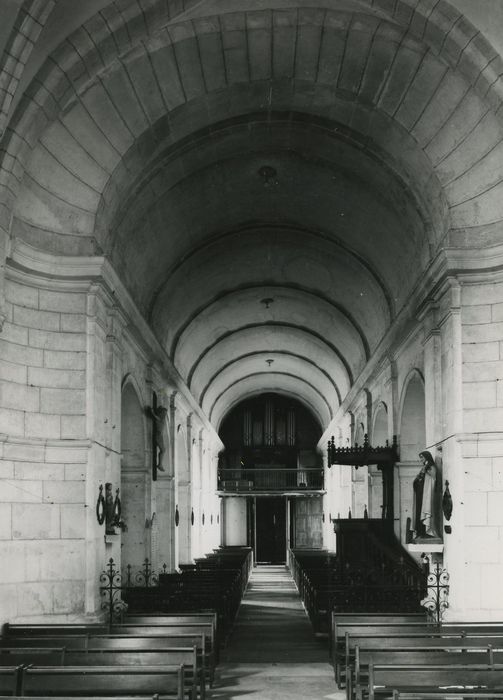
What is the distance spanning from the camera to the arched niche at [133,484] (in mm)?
18656

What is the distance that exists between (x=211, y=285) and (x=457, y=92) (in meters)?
10.9

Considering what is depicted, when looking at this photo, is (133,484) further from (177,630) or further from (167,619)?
(177,630)

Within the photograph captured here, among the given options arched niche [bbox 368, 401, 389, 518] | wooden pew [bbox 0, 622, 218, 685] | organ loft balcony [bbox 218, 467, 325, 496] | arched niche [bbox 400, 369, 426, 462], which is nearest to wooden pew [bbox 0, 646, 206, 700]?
wooden pew [bbox 0, 622, 218, 685]

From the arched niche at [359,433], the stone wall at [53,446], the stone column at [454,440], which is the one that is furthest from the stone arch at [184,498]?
the stone column at [454,440]

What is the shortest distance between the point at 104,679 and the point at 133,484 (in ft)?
35.4

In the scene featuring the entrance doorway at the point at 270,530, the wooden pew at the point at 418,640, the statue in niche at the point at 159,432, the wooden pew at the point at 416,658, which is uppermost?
the statue in niche at the point at 159,432

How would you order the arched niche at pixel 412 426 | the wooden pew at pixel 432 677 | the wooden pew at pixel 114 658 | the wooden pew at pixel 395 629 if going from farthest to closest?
1. the arched niche at pixel 412 426
2. the wooden pew at pixel 395 629
3. the wooden pew at pixel 114 658
4. the wooden pew at pixel 432 677

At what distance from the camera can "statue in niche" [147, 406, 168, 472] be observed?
66.0 ft

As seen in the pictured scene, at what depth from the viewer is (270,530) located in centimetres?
4428

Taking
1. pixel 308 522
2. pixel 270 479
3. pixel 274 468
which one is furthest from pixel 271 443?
pixel 308 522

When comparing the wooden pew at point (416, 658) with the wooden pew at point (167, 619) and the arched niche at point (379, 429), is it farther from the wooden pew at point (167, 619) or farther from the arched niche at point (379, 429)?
the arched niche at point (379, 429)

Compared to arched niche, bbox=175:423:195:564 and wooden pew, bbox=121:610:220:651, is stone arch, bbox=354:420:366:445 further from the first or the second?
wooden pew, bbox=121:610:220:651

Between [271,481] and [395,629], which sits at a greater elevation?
[271,481]

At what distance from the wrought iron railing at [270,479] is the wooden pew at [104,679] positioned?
32975 mm
